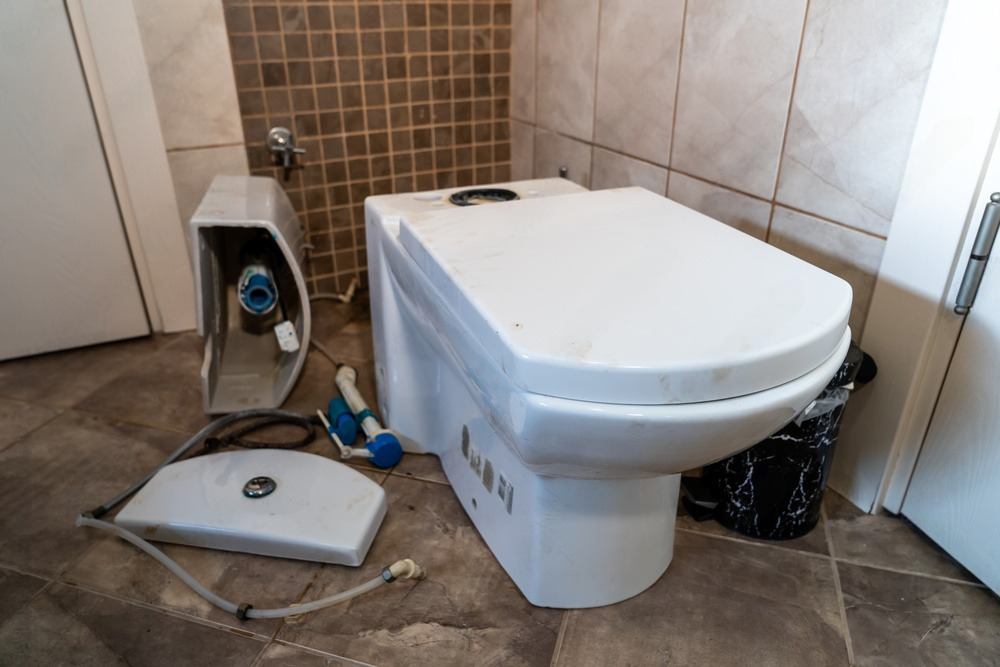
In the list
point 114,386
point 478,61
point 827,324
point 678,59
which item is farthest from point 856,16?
point 114,386

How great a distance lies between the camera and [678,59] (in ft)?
3.60

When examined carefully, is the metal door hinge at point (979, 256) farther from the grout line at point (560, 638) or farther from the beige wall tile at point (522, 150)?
the beige wall tile at point (522, 150)

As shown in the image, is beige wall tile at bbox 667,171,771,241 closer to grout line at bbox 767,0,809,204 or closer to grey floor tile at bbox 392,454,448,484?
grout line at bbox 767,0,809,204

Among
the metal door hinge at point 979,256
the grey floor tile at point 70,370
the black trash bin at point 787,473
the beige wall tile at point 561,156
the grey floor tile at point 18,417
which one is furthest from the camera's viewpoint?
the beige wall tile at point 561,156

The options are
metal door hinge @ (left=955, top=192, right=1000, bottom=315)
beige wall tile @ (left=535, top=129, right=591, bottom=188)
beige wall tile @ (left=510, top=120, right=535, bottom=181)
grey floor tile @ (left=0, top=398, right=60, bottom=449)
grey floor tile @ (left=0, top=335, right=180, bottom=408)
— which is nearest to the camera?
metal door hinge @ (left=955, top=192, right=1000, bottom=315)

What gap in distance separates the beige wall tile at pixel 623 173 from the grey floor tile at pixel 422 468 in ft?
1.86

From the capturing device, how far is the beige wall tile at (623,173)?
3.93 feet

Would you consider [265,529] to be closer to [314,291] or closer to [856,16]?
[314,291]

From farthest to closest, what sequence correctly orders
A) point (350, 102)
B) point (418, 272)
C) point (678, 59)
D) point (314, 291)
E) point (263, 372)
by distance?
point (314, 291) → point (350, 102) → point (263, 372) → point (678, 59) → point (418, 272)

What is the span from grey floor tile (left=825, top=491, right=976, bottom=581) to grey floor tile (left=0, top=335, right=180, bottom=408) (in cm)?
124

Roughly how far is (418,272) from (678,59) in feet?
1.92

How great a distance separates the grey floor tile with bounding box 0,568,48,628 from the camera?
2.76 feet

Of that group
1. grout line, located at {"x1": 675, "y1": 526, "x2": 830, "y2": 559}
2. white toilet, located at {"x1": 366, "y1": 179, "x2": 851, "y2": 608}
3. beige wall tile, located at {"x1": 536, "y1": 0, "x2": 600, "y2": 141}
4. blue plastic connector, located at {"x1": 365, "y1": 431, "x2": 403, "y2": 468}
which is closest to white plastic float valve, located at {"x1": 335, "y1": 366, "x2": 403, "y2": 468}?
blue plastic connector, located at {"x1": 365, "y1": 431, "x2": 403, "y2": 468}

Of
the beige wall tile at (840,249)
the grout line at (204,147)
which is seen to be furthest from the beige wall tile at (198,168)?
the beige wall tile at (840,249)
